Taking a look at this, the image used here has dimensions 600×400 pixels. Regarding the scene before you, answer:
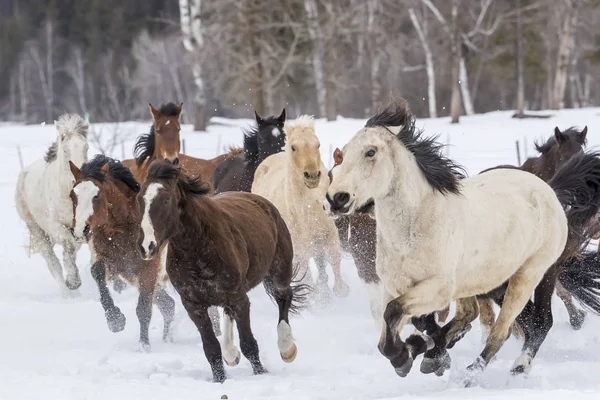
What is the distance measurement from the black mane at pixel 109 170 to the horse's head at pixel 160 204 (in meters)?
1.97

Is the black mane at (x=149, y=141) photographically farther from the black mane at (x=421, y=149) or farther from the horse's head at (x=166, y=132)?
the black mane at (x=421, y=149)

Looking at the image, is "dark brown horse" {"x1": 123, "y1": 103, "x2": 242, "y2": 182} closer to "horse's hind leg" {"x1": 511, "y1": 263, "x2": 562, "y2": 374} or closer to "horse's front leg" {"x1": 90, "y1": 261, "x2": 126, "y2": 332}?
"horse's front leg" {"x1": 90, "y1": 261, "x2": 126, "y2": 332}

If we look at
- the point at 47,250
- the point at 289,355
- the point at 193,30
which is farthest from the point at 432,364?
the point at 193,30

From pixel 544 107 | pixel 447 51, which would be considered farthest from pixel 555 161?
pixel 544 107

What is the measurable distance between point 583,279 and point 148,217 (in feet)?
12.1

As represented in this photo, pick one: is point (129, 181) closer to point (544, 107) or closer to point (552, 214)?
point (552, 214)

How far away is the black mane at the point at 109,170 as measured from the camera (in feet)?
24.9

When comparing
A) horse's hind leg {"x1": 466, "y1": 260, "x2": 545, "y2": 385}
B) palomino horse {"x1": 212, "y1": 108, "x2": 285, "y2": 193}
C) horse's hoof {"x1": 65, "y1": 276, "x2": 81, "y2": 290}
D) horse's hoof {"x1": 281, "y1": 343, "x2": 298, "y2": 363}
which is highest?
palomino horse {"x1": 212, "y1": 108, "x2": 285, "y2": 193}

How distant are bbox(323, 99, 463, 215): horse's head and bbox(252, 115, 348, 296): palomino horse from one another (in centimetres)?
297

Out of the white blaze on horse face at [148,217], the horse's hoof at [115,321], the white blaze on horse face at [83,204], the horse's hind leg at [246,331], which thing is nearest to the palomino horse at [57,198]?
the white blaze on horse face at [83,204]

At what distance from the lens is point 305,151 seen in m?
8.45

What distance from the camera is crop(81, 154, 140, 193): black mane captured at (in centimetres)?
760

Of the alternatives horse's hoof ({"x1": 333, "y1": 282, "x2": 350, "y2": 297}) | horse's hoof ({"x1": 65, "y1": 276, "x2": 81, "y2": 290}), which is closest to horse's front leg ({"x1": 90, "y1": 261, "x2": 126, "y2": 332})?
horse's hoof ({"x1": 65, "y1": 276, "x2": 81, "y2": 290})

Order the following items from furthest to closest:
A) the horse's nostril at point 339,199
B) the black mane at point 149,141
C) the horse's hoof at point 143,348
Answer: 1. the black mane at point 149,141
2. the horse's hoof at point 143,348
3. the horse's nostril at point 339,199
